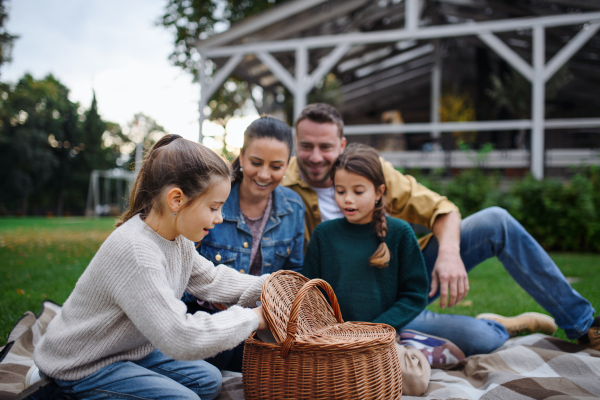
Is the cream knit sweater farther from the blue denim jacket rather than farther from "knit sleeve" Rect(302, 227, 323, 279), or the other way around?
"knit sleeve" Rect(302, 227, 323, 279)

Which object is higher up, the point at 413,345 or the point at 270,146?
the point at 270,146

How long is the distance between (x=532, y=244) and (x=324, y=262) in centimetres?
122

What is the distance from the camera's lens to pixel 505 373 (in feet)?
7.16

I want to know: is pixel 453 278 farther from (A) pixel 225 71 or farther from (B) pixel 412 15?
(A) pixel 225 71

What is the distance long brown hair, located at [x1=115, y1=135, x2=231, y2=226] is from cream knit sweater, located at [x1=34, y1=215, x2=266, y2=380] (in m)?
0.11

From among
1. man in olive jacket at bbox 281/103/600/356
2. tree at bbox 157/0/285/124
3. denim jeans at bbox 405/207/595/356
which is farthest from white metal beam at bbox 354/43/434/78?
denim jeans at bbox 405/207/595/356

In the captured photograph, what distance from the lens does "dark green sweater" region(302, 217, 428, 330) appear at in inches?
86.9

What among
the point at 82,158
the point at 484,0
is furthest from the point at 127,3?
the point at 82,158

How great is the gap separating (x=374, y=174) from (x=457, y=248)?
25.2 inches

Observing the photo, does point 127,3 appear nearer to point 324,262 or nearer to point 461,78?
point 461,78

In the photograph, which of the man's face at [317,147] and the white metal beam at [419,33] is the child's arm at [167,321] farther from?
the white metal beam at [419,33]

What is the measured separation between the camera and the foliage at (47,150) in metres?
28.0

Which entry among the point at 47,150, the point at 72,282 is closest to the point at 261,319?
the point at 72,282

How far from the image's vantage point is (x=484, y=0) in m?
9.77
